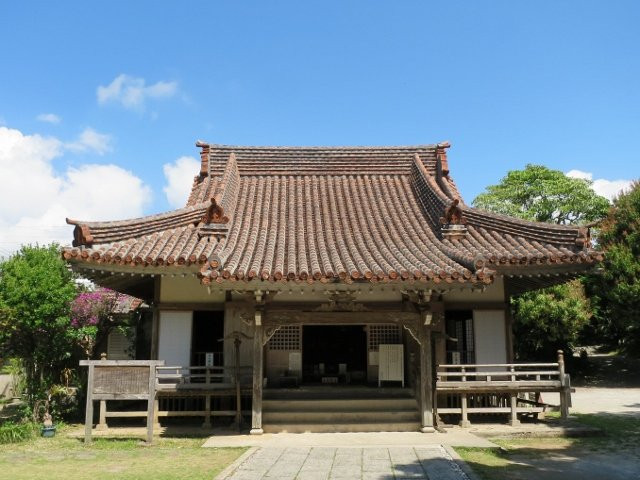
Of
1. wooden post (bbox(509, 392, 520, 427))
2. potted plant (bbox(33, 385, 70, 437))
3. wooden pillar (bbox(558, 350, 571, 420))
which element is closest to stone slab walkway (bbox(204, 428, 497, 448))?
wooden post (bbox(509, 392, 520, 427))

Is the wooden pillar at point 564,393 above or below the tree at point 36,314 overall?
below

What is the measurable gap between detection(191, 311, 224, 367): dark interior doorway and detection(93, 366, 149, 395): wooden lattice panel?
7.21 ft

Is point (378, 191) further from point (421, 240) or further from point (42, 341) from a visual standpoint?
point (42, 341)

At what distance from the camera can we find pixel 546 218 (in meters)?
34.8

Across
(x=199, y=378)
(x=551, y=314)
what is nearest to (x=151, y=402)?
(x=199, y=378)

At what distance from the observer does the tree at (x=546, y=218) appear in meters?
23.4

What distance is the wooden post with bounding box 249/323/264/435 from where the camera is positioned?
10758mm

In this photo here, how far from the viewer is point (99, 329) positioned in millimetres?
15344

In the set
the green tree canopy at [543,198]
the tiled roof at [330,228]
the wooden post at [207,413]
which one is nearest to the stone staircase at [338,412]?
the wooden post at [207,413]

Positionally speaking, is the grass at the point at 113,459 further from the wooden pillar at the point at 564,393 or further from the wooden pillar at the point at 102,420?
the wooden pillar at the point at 564,393

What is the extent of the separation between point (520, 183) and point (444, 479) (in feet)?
107

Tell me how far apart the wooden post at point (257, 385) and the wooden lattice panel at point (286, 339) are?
102 inches

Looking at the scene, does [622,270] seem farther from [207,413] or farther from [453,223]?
[207,413]

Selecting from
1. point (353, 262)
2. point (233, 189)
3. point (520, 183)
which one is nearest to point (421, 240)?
point (353, 262)
